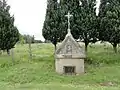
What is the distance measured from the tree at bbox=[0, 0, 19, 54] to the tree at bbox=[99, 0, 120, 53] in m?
14.7

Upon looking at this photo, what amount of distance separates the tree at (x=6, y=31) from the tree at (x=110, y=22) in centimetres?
1472

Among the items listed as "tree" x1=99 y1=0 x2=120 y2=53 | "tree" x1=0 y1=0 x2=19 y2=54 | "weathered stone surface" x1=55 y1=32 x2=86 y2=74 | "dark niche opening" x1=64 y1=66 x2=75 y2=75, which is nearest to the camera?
"weathered stone surface" x1=55 y1=32 x2=86 y2=74

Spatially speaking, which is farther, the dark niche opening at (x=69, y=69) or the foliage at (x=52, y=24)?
the foliage at (x=52, y=24)

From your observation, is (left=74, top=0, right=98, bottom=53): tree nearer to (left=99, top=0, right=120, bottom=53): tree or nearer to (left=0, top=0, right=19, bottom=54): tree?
(left=99, top=0, right=120, bottom=53): tree

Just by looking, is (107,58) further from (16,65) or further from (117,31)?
(16,65)

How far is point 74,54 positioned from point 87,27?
8328 millimetres

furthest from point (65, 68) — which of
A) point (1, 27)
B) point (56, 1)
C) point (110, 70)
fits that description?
point (1, 27)

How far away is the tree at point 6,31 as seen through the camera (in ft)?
169

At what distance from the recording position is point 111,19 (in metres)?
46.7

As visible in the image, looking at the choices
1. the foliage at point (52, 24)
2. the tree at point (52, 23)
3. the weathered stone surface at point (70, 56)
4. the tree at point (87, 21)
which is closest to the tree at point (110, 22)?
the tree at point (87, 21)

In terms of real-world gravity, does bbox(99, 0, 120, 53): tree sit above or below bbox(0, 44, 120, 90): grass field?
above

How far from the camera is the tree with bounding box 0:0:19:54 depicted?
5136 cm

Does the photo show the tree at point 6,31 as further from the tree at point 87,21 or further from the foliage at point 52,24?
the tree at point 87,21

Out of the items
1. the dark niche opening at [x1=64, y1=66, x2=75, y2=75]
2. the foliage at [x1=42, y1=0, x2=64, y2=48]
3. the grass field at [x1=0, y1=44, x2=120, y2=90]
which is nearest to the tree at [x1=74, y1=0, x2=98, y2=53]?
the foliage at [x1=42, y1=0, x2=64, y2=48]
